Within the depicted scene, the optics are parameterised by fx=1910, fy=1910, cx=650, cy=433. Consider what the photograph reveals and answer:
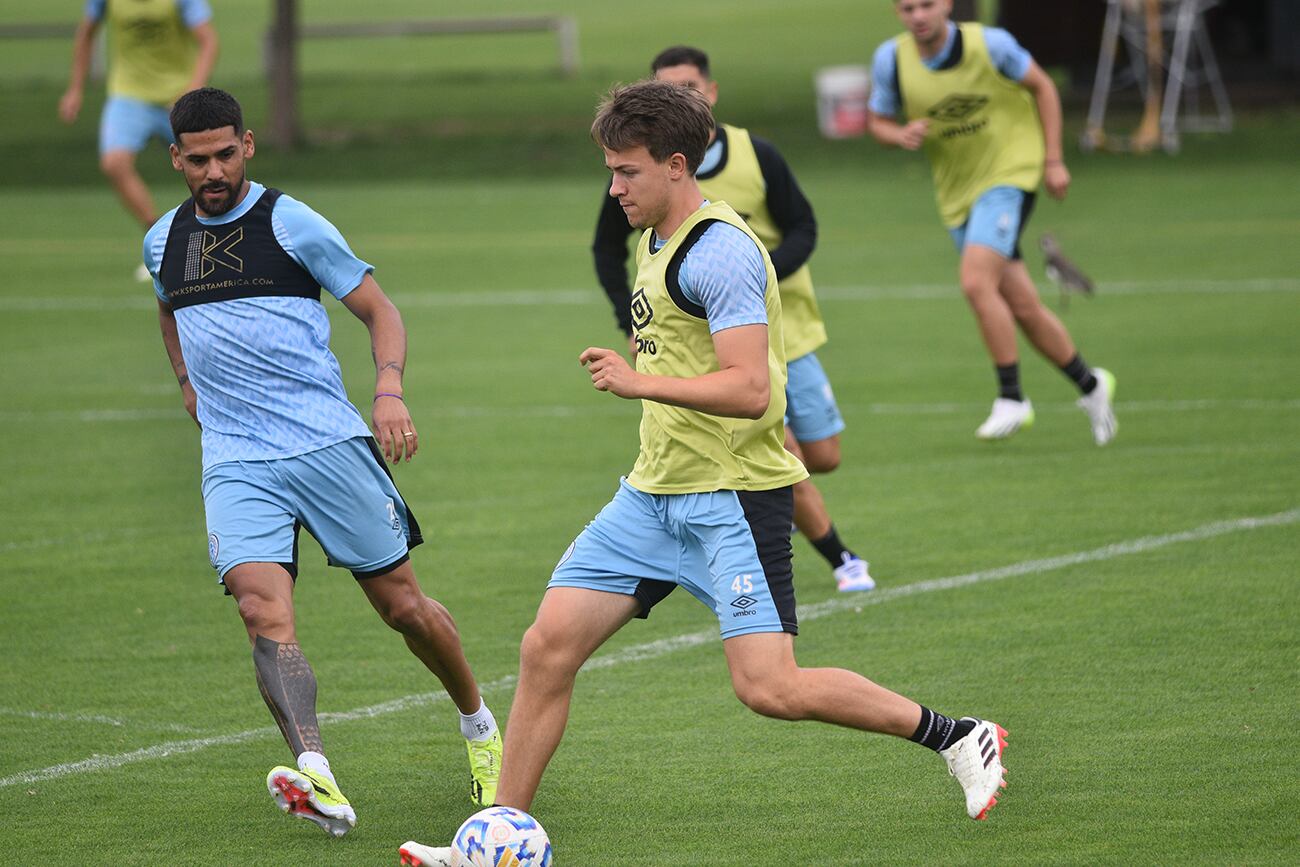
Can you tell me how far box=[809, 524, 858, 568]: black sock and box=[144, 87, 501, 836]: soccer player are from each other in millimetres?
2757

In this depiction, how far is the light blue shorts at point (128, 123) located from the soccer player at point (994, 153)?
7.78 meters

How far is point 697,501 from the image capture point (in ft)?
17.5

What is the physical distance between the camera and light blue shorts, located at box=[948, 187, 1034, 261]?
11.4 metres

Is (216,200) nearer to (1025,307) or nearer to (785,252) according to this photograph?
(785,252)

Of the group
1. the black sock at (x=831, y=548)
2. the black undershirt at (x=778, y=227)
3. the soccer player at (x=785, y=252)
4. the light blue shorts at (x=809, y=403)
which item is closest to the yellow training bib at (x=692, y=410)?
the soccer player at (x=785, y=252)

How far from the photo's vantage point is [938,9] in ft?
36.1

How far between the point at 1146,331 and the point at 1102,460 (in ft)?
A: 15.7

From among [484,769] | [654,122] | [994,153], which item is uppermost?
[654,122]

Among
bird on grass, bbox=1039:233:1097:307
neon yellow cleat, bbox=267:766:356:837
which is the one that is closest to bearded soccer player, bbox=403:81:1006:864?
neon yellow cleat, bbox=267:766:356:837

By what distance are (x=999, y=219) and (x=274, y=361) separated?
6.46 m

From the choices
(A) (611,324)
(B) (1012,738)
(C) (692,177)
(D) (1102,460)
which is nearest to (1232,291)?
(A) (611,324)

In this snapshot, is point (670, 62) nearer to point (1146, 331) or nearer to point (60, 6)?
point (1146, 331)

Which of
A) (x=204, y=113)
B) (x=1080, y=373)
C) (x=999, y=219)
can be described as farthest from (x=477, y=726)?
(x=999, y=219)

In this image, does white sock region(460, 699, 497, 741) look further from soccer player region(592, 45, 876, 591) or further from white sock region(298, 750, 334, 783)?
soccer player region(592, 45, 876, 591)
